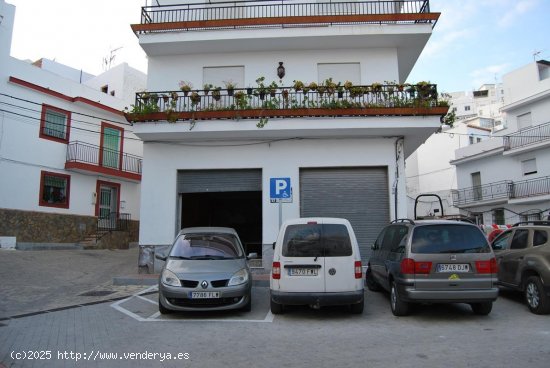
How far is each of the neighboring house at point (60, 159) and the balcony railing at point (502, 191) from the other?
81.1 feet

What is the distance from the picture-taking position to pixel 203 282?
747 cm

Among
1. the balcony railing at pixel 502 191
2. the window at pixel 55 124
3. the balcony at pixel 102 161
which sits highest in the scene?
the window at pixel 55 124

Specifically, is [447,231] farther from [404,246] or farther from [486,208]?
[486,208]

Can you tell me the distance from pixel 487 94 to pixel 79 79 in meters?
69.7

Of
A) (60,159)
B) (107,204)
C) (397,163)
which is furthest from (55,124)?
(397,163)

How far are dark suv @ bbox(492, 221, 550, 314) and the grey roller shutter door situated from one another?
7.17 m

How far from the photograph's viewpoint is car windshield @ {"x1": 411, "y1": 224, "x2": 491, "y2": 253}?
720cm

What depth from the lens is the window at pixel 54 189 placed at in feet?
65.4

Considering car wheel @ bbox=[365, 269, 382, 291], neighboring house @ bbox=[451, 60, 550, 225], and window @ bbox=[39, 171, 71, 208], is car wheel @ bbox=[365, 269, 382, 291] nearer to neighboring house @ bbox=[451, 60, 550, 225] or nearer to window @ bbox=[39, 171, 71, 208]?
window @ bbox=[39, 171, 71, 208]

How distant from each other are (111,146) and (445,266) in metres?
20.9

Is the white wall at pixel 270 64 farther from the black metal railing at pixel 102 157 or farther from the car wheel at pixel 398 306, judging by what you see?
the black metal railing at pixel 102 157

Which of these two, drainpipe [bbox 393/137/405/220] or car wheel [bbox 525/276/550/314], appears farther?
drainpipe [bbox 393/137/405/220]

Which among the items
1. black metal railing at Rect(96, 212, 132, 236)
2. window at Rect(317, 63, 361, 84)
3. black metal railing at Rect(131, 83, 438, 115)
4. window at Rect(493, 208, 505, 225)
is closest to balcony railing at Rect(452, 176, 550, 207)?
window at Rect(493, 208, 505, 225)

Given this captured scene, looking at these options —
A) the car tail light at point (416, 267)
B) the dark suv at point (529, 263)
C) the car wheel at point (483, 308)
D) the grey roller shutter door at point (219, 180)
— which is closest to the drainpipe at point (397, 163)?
the dark suv at point (529, 263)
